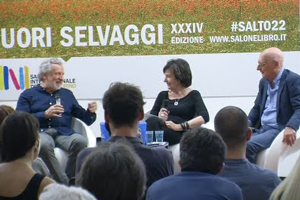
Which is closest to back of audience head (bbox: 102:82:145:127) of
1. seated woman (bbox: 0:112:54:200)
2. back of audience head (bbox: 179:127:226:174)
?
seated woman (bbox: 0:112:54:200)

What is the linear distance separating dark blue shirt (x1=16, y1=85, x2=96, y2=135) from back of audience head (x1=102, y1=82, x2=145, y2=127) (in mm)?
2914

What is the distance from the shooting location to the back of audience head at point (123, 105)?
424 cm

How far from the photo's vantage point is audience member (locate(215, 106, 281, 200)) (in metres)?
3.83

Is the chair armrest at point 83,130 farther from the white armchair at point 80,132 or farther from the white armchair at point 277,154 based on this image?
the white armchair at point 277,154

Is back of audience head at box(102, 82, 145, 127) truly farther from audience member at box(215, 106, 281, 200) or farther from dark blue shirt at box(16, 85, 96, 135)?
dark blue shirt at box(16, 85, 96, 135)

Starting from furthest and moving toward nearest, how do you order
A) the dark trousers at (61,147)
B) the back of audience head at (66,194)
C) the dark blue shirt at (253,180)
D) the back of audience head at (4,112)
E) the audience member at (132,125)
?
the dark trousers at (61,147) < the back of audience head at (4,112) < the audience member at (132,125) < the dark blue shirt at (253,180) < the back of audience head at (66,194)

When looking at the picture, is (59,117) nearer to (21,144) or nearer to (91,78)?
(91,78)

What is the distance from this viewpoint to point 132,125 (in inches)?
167

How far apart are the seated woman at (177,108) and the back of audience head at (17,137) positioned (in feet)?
10.2

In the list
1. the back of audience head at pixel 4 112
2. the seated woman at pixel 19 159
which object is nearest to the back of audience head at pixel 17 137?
the seated woman at pixel 19 159

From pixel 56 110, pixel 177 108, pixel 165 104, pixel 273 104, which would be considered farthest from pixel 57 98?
pixel 273 104

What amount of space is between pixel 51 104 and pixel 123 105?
3.14 meters

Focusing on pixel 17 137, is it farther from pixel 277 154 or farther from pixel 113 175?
pixel 277 154

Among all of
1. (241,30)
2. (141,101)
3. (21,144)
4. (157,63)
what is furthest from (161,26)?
(21,144)
